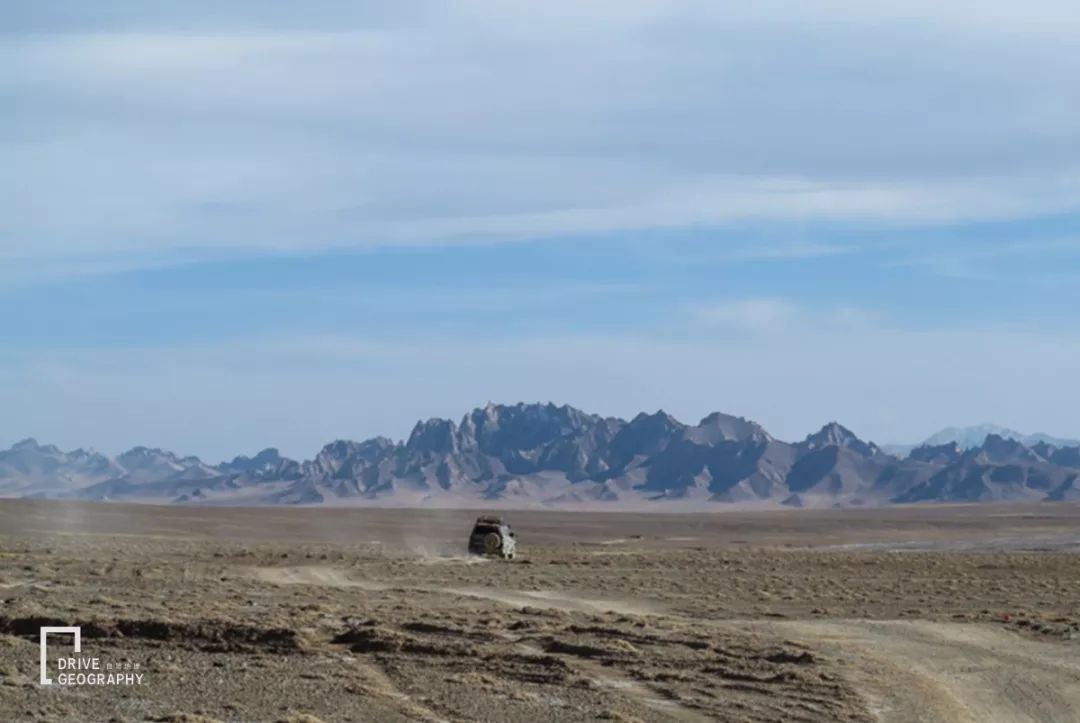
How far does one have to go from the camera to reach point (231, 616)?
95.8 feet

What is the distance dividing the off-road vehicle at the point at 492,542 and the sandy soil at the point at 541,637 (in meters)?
1.17

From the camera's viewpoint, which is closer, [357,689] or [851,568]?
[357,689]

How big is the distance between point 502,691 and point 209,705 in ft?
14.0

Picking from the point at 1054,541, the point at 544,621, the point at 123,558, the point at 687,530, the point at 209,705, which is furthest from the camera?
the point at 687,530

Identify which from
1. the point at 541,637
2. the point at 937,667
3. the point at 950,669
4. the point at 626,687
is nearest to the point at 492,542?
the point at 541,637

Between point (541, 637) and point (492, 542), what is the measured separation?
106ft

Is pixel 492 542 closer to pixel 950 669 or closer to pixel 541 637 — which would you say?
pixel 541 637

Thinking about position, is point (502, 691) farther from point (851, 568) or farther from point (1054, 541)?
point (1054, 541)

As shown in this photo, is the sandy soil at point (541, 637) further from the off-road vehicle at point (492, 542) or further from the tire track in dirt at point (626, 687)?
the off-road vehicle at point (492, 542)

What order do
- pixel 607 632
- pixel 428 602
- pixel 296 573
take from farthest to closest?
pixel 296 573, pixel 428 602, pixel 607 632

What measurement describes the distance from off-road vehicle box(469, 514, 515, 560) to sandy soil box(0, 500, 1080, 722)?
1170 millimetres

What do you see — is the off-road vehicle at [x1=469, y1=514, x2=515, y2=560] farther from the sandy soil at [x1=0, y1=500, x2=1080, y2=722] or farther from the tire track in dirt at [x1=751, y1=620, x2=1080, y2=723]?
the tire track in dirt at [x1=751, y1=620, x2=1080, y2=723]

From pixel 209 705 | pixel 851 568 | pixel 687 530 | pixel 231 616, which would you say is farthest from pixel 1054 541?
pixel 209 705

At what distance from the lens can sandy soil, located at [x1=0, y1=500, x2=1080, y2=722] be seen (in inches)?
825
